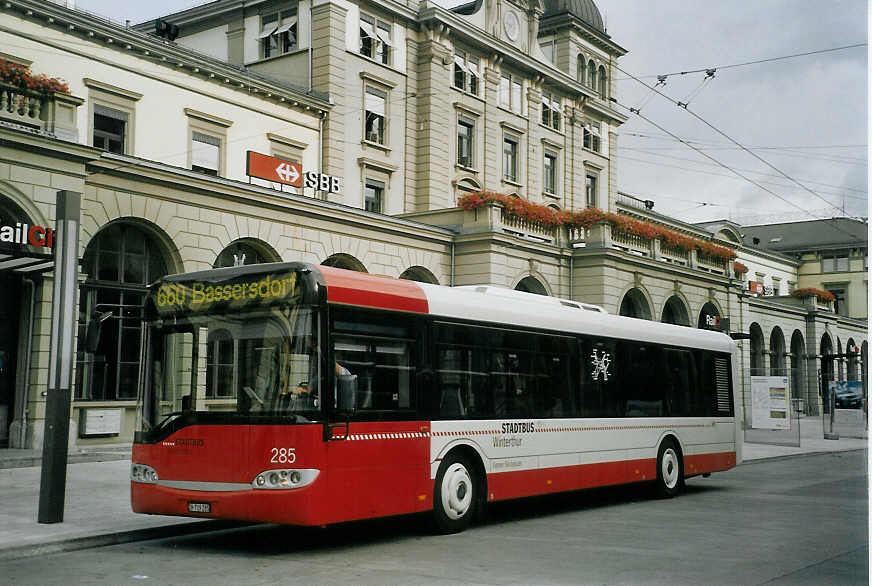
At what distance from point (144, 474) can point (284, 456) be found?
1893 mm

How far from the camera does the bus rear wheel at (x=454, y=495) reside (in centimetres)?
1191

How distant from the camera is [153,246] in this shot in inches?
921

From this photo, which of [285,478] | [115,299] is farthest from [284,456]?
[115,299]

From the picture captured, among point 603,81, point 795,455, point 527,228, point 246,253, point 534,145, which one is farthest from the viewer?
point 603,81

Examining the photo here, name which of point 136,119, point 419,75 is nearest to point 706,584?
point 136,119

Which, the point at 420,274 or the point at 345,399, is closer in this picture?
the point at 345,399

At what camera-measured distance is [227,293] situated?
423 inches

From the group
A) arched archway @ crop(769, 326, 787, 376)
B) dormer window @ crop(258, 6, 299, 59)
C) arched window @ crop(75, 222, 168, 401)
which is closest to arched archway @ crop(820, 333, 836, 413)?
arched archway @ crop(769, 326, 787, 376)

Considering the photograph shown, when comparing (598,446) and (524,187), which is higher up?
(524,187)

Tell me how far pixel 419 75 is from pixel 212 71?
33.3 ft

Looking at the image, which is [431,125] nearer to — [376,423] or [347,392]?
[376,423]

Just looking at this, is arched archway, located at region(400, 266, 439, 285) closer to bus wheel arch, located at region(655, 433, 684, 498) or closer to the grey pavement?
the grey pavement

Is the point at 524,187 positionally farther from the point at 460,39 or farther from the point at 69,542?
the point at 69,542

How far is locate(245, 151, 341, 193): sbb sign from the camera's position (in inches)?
1083
